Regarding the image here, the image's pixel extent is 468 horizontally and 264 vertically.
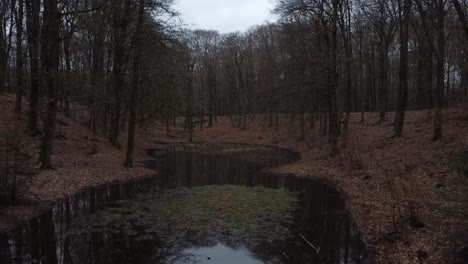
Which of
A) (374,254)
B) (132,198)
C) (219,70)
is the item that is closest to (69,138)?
(132,198)

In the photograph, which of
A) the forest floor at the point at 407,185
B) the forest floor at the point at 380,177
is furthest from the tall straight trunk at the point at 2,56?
the forest floor at the point at 407,185

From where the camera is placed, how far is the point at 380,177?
18.0 m

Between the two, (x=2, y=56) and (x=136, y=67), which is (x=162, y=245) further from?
(x=2, y=56)

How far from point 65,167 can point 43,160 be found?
1869 millimetres

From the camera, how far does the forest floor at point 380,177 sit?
10.7 metres

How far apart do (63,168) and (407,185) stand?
14825mm

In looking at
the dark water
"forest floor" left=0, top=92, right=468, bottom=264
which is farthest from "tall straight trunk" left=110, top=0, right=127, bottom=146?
the dark water

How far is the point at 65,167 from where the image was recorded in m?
20.4

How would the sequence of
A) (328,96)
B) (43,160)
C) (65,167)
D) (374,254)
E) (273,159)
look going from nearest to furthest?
(374,254) → (43,160) → (65,167) → (328,96) → (273,159)

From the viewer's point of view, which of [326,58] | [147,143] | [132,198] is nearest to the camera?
[132,198]

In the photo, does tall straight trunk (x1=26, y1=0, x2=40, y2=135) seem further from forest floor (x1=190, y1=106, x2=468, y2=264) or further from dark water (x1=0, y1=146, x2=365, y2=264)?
forest floor (x1=190, y1=106, x2=468, y2=264)

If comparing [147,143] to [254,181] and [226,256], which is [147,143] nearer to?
[254,181]

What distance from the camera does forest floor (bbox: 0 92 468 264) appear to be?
10711 mm

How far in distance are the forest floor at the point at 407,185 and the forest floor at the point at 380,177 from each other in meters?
0.03
